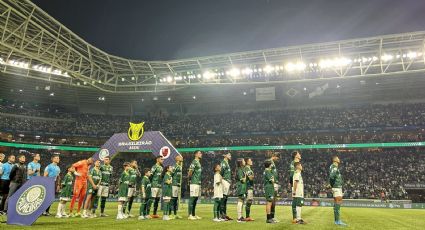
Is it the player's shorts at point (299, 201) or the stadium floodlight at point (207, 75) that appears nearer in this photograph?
the player's shorts at point (299, 201)

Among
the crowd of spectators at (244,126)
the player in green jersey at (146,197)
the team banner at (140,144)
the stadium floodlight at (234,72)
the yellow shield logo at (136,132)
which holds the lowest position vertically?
the player in green jersey at (146,197)

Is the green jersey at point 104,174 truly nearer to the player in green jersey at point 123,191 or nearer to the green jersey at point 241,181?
the player in green jersey at point 123,191

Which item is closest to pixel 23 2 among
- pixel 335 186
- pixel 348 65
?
pixel 335 186

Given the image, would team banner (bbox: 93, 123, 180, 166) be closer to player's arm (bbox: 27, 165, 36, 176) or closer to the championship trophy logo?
player's arm (bbox: 27, 165, 36, 176)

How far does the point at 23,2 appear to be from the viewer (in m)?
23.4

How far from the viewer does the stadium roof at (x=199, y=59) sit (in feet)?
85.4

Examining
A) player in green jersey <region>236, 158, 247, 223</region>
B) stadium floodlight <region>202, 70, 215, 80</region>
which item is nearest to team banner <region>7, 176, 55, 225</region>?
player in green jersey <region>236, 158, 247, 223</region>

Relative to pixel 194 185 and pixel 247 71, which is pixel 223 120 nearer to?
pixel 247 71

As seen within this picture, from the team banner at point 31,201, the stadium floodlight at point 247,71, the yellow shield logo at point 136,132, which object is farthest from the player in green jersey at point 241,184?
the stadium floodlight at point 247,71

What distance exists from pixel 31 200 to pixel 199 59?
23.9 metres

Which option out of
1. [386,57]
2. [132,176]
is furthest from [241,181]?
[386,57]

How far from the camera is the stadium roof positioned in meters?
26.0

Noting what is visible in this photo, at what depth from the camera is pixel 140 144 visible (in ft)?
75.0

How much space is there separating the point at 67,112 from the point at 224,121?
81.7 ft
